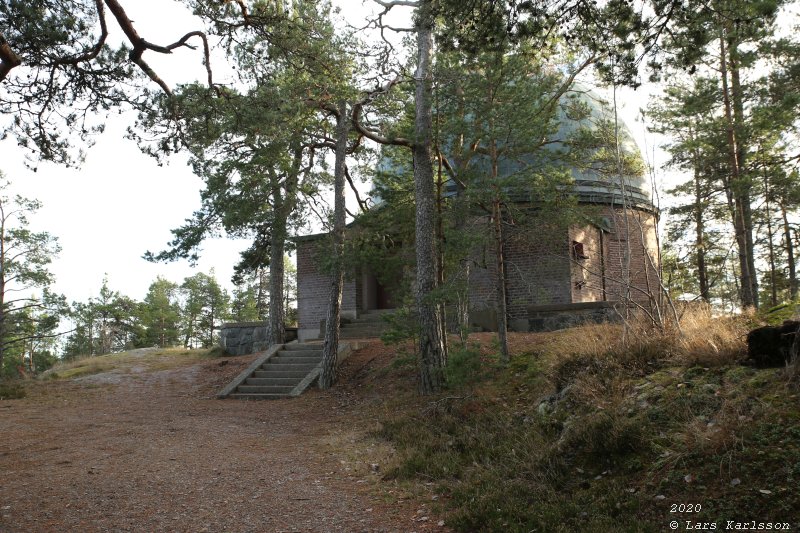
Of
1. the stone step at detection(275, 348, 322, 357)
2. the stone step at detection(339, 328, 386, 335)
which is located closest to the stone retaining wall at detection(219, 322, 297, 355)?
the stone step at detection(339, 328, 386, 335)

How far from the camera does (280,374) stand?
15.2 metres

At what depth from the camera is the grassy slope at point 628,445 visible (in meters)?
3.86

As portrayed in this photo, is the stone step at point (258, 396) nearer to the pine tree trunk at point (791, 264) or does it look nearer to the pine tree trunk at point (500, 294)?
the pine tree trunk at point (500, 294)

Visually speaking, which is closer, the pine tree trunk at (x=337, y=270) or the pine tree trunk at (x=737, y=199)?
the pine tree trunk at (x=737, y=199)

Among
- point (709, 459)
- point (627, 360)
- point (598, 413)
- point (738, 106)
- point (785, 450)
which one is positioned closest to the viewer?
point (785, 450)

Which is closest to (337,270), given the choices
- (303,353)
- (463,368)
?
(303,353)

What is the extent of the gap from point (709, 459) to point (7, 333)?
1228 inches

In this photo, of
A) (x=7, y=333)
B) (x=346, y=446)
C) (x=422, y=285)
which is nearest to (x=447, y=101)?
(x=422, y=285)

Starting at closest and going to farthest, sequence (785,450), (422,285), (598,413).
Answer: (785,450) < (598,413) < (422,285)

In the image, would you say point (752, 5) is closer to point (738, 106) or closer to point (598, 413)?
point (598, 413)

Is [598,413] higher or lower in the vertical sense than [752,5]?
lower

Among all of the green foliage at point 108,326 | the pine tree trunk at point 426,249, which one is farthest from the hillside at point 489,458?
the green foliage at point 108,326

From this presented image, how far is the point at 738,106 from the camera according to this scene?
12828mm

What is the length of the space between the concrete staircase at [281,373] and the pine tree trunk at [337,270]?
26.2 inches
